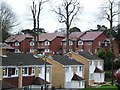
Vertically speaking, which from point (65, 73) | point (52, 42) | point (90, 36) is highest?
point (90, 36)

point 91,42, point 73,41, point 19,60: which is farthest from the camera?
point 73,41

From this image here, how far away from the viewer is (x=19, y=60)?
2372cm

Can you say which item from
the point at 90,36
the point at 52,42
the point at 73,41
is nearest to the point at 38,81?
the point at 90,36

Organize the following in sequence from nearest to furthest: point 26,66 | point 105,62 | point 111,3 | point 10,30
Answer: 1. point 26,66
2. point 111,3
3. point 10,30
4. point 105,62

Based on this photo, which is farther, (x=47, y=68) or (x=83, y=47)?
(x=83, y=47)

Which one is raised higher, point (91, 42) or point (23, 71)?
point (91, 42)

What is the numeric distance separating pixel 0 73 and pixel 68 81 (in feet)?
32.6

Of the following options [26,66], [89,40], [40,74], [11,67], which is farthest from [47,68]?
[89,40]

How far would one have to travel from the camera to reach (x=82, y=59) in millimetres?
33469

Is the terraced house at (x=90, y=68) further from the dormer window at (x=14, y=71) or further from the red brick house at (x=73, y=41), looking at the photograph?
the red brick house at (x=73, y=41)

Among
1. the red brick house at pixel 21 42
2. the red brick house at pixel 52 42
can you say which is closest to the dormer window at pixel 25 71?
the red brick house at pixel 52 42

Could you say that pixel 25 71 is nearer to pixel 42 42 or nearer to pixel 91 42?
pixel 91 42

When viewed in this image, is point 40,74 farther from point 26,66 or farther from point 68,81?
point 68,81

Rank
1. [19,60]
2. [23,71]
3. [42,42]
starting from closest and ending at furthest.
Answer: [23,71] → [19,60] → [42,42]
